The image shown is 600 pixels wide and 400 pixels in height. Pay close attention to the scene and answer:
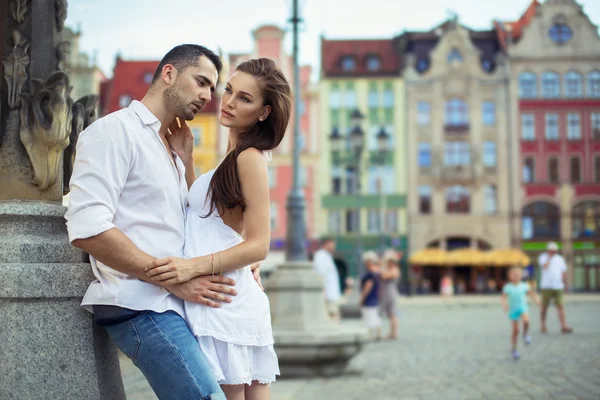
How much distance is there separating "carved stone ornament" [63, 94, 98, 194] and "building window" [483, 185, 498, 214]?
4391 cm

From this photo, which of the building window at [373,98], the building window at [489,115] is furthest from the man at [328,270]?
the building window at [489,115]

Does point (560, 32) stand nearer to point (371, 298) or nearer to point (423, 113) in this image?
point (423, 113)

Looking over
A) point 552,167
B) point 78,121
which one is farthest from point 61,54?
point 552,167

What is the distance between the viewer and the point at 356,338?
8727 millimetres

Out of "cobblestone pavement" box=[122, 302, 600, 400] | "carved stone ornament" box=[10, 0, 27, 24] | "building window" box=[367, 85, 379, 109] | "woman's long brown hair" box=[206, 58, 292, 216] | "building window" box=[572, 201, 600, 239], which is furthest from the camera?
"building window" box=[367, 85, 379, 109]

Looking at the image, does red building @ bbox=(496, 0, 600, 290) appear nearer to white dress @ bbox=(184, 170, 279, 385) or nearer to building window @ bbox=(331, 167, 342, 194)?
building window @ bbox=(331, 167, 342, 194)

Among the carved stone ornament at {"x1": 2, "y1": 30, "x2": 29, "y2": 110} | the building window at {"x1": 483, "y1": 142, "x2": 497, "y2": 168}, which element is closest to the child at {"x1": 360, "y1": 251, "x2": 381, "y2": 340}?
the carved stone ornament at {"x1": 2, "y1": 30, "x2": 29, "y2": 110}

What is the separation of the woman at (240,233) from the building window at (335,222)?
4306 cm

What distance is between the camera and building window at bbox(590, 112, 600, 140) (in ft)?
151

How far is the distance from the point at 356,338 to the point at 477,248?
38.3 meters

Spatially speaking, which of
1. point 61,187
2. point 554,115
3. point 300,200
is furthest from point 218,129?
point 61,187

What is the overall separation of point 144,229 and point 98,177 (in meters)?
0.24

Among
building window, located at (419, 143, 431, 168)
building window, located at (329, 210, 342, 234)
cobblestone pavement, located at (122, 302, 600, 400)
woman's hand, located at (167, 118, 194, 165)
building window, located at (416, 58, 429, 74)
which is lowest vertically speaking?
cobblestone pavement, located at (122, 302, 600, 400)

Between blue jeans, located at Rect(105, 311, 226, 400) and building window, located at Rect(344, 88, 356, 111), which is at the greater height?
building window, located at Rect(344, 88, 356, 111)
